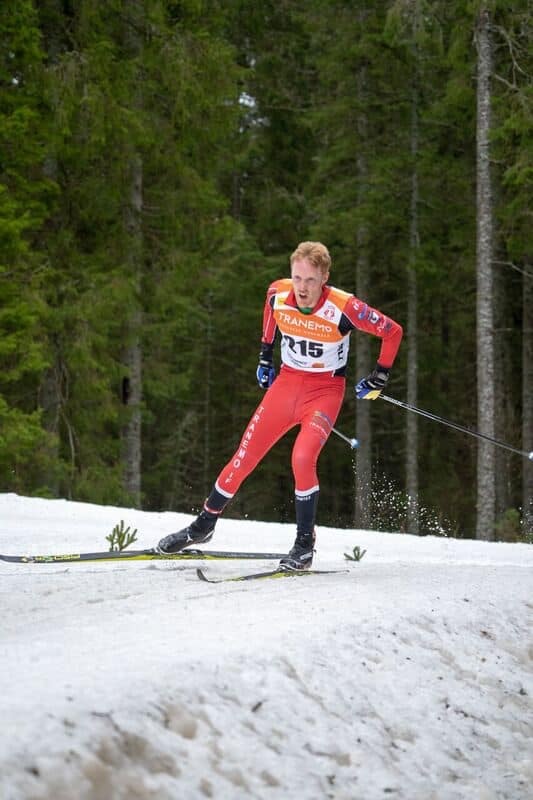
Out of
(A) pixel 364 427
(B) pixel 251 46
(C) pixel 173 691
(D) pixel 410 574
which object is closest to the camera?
(C) pixel 173 691

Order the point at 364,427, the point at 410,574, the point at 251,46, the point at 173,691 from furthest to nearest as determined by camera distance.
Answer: the point at 251,46 < the point at 364,427 < the point at 410,574 < the point at 173,691

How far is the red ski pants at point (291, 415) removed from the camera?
657cm

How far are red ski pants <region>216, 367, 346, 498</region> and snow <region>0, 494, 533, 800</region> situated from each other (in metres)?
1.10

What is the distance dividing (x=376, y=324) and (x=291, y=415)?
992 mm

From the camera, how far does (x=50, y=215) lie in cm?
1484

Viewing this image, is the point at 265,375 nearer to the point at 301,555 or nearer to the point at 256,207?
the point at 301,555

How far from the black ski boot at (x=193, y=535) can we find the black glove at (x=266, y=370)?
119cm

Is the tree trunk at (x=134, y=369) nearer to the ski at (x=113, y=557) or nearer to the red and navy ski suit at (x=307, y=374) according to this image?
the ski at (x=113, y=557)

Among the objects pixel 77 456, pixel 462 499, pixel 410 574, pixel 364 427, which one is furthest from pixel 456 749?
pixel 462 499

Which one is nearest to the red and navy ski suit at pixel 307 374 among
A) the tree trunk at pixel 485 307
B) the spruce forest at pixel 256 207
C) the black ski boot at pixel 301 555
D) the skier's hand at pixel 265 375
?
the skier's hand at pixel 265 375

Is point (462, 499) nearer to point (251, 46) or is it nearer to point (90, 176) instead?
point (90, 176)

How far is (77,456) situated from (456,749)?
12603mm

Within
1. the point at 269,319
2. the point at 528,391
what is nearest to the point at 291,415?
the point at 269,319

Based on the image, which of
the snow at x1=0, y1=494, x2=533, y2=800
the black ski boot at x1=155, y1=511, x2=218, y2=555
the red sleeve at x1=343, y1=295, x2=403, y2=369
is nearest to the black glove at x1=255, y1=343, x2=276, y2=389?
the red sleeve at x1=343, y1=295, x2=403, y2=369
